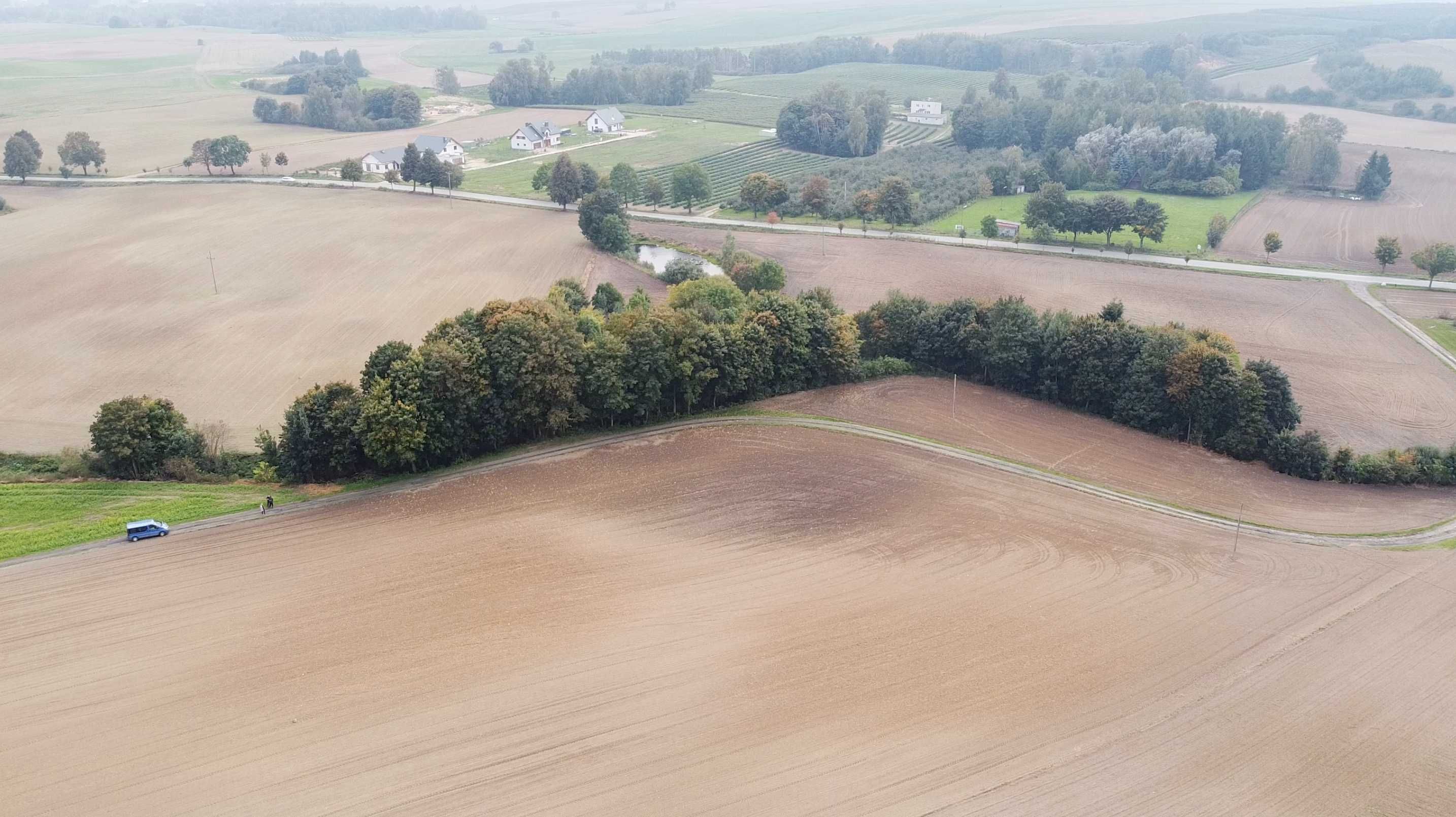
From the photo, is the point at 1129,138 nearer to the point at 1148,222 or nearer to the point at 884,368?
the point at 1148,222

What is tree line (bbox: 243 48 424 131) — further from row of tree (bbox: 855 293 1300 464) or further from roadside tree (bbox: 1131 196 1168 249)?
row of tree (bbox: 855 293 1300 464)

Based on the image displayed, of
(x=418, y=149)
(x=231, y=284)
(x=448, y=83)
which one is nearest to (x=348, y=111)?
(x=448, y=83)

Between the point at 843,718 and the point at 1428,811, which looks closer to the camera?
the point at 1428,811

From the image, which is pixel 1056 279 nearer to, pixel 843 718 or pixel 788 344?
pixel 788 344

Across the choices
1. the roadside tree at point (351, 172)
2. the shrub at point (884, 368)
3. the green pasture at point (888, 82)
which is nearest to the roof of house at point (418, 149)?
the roadside tree at point (351, 172)

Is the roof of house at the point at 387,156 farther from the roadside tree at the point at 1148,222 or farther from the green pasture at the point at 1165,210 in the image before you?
the roadside tree at the point at 1148,222

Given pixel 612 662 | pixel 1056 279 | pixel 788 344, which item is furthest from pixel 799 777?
pixel 1056 279
